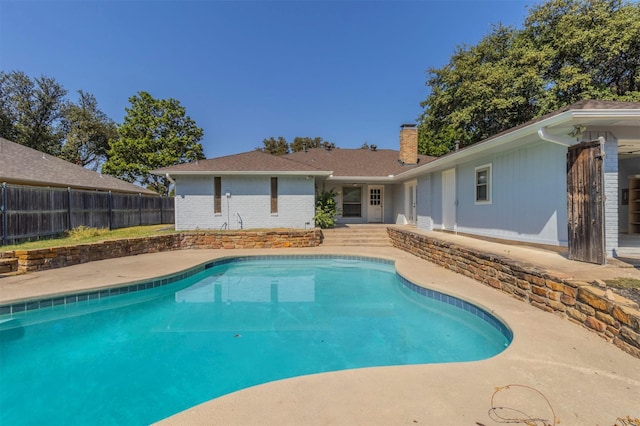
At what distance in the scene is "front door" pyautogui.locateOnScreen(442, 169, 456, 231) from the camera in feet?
37.5

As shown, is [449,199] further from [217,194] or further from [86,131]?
[86,131]

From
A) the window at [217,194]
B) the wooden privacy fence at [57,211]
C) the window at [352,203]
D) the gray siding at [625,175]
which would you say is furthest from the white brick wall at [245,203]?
the gray siding at [625,175]

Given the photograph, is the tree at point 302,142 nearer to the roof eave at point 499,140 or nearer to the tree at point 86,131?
the tree at point 86,131

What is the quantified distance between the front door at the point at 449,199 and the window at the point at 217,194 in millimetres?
9545

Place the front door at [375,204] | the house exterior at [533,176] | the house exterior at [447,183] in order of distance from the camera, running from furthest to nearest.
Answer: the front door at [375,204]
the house exterior at [447,183]
the house exterior at [533,176]

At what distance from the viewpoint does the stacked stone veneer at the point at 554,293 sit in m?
3.26

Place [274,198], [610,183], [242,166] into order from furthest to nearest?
[274,198], [242,166], [610,183]

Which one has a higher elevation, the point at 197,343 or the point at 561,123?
the point at 561,123

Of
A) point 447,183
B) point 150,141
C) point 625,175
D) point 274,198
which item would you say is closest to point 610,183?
point 625,175

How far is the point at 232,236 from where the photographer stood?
11859 mm

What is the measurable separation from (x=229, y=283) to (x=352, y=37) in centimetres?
1426

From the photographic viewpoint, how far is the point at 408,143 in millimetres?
17875

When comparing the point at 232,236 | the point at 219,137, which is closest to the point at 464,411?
the point at 232,236

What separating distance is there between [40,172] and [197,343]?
16070 mm
